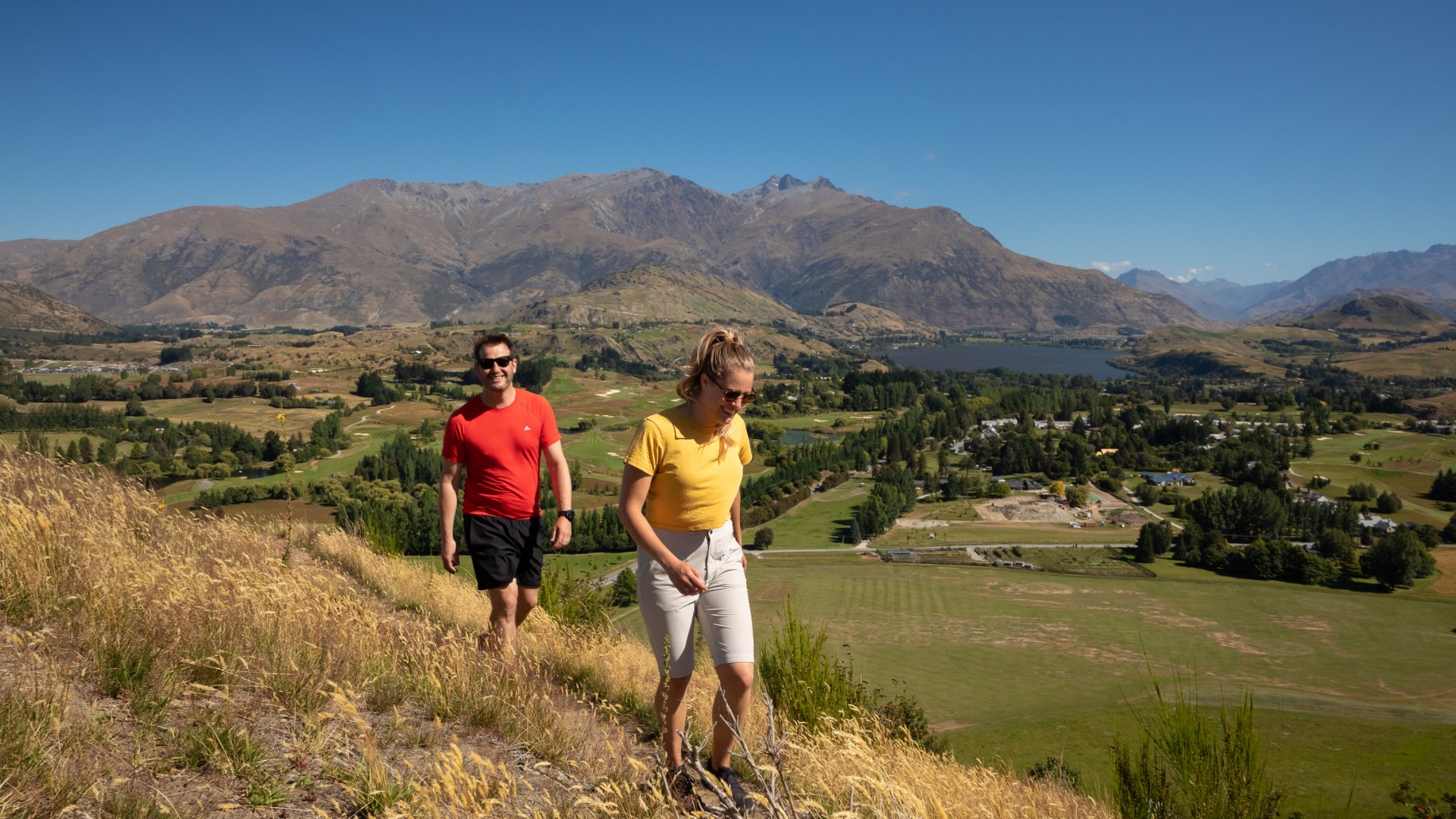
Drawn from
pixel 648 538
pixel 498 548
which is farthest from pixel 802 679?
pixel 498 548

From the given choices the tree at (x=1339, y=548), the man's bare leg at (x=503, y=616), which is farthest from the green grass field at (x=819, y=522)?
the man's bare leg at (x=503, y=616)

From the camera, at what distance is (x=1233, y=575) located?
73.8 m

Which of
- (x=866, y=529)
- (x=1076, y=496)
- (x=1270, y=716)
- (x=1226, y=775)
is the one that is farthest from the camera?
(x=1076, y=496)

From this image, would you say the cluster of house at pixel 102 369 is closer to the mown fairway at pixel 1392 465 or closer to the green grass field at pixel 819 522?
the green grass field at pixel 819 522

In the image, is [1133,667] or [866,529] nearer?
[1133,667]

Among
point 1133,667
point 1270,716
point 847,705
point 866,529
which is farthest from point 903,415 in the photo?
point 847,705

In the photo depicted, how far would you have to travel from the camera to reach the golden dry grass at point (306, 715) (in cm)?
299

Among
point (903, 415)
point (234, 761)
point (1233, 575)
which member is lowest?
point (1233, 575)

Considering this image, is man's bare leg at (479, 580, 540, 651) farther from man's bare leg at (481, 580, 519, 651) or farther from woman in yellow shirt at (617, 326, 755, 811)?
woman in yellow shirt at (617, 326, 755, 811)

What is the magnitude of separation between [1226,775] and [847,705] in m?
2.34

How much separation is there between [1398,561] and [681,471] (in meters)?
91.0

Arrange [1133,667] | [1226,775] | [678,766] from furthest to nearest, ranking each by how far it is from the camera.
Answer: [1133,667] → [1226,775] → [678,766]

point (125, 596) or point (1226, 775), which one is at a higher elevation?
point (125, 596)

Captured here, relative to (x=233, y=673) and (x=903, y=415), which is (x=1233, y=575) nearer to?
(x=903, y=415)
